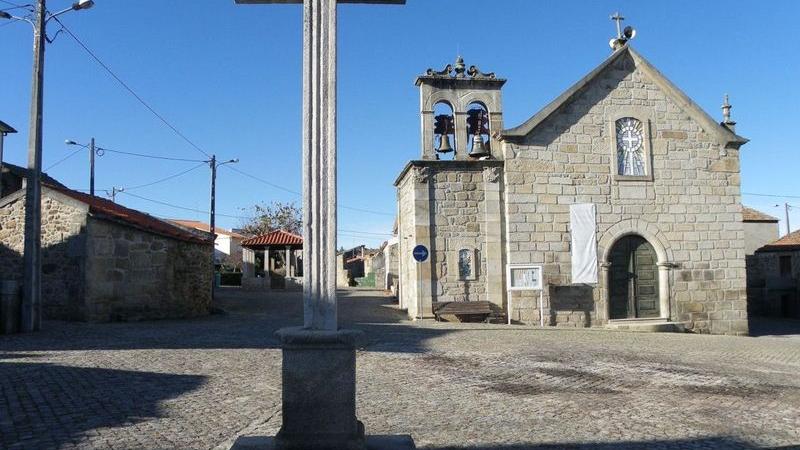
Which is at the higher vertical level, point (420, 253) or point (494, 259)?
point (420, 253)

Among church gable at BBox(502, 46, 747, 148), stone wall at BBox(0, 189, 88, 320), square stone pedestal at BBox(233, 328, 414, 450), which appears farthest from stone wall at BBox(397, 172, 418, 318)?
square stone pedestal at BBox(233, 328, 414, 450)

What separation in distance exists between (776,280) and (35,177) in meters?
28.4

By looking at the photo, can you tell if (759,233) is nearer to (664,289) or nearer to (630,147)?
(664,289)

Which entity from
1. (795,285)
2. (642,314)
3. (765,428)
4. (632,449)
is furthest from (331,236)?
(795,285)

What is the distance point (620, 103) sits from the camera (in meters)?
16.8

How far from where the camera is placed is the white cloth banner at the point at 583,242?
52.5 feet

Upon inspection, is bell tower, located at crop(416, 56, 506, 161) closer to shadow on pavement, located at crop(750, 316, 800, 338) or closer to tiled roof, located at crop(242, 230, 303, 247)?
shadow on pavement, located at crop(750, 316, 800, 338)

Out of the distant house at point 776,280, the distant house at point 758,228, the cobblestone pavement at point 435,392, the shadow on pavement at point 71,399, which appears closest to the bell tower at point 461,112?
the cobblestone pavement at point 435,392

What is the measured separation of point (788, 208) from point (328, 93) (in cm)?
6115

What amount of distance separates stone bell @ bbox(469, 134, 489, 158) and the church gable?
0.83 m

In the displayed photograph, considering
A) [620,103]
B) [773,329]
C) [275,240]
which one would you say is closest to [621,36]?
[620,103]

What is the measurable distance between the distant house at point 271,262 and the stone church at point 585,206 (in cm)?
1735

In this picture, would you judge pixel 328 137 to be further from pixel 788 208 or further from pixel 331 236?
pixel 788 208

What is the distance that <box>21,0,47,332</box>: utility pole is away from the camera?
12.5m
